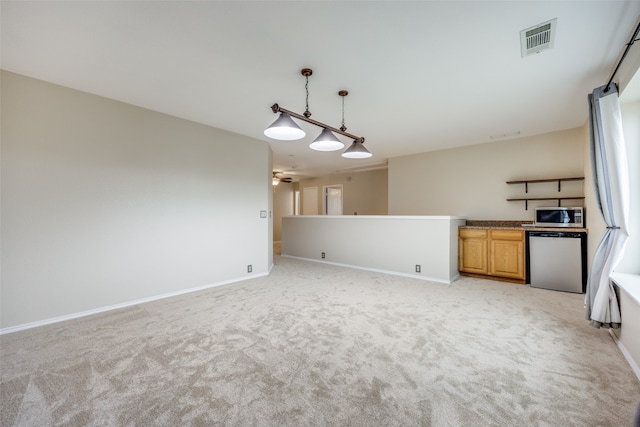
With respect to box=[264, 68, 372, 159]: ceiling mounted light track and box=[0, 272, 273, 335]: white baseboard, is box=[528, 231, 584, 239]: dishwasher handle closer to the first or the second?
box=[264, 68, 372, 159]: ceiling mounted light track

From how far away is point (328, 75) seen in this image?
8.52 ft

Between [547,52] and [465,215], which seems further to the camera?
[465,215]

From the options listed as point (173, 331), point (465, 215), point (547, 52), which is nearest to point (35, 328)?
point (173, 331)

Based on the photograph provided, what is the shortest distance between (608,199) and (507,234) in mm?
2014

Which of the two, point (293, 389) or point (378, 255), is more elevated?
point (378, 255)

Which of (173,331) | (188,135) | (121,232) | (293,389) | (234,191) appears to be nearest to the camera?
(293,389)

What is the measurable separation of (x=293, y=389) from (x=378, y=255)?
365cm

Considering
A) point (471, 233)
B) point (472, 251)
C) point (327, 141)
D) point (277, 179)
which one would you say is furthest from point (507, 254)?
point (277, 179)

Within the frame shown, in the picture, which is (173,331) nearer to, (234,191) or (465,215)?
(234,191)

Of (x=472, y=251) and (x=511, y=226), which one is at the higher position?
(x=511, y=226)

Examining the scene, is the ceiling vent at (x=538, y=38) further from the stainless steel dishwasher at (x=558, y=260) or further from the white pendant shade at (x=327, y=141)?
the stainless steel dishwasher at (x=558, y=260)

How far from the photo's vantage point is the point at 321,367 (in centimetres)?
194

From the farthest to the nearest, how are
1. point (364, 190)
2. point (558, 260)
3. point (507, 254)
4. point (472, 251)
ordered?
point (364, 190) < point (472, 251) < point (507, 254) < point (558, 260)

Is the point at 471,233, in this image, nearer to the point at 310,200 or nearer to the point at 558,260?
the point at 558,260
